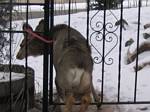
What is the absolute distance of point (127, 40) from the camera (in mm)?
8711

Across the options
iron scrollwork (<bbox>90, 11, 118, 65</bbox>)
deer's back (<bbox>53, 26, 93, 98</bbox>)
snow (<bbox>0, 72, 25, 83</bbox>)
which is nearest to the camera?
deer's back (<bbox>53, 26, 93, 98</bbox>)

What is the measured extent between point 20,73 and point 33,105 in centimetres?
44

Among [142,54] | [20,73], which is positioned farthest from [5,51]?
[142,54]

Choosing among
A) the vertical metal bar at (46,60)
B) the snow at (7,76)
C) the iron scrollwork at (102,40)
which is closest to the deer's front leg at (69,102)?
the vertical metal bar at (46,60)

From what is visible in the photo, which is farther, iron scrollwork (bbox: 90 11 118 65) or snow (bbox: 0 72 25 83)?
iron scrollwork (bbox: 90 11 118 65)

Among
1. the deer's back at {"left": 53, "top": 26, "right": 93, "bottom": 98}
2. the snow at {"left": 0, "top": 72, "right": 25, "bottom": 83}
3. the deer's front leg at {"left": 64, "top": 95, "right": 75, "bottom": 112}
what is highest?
the deer's back at {"left": 53, "top": 26, "right": 93, "bottom": 98}

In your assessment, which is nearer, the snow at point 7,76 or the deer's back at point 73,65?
the deer's back at point 73,65

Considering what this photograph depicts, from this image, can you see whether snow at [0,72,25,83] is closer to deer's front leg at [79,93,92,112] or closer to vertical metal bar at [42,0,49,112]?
Answer: vertical metal bar at [42,0,49,112]

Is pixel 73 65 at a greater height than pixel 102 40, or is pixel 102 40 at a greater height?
pixel 102 40

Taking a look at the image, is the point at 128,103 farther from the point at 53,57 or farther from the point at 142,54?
the point at 142,54

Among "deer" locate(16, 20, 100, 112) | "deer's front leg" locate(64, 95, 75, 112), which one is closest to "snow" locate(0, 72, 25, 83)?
"deer" locate(16, 20, 100, 112)

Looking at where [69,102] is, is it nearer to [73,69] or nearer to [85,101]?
[85,101]

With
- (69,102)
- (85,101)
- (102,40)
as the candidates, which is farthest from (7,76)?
(102,40)

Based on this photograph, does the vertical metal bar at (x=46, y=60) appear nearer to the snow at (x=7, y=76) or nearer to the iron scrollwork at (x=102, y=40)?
the snow at (x=7, y=76)
